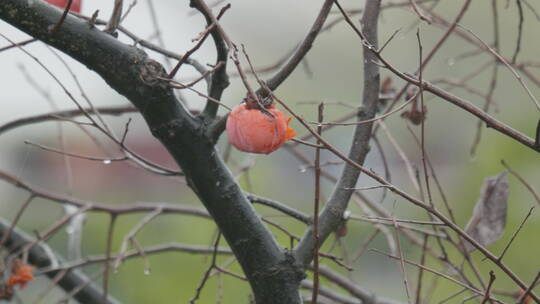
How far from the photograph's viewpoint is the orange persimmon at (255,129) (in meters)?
0.53

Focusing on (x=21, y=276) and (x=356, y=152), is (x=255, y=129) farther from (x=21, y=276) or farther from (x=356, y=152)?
(x=21, y=276)

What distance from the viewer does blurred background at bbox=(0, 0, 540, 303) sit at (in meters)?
1.43

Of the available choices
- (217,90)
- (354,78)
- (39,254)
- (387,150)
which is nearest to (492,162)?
(387,150)

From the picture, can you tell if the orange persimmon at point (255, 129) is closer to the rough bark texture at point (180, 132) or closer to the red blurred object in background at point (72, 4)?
the rough bark texture at point (180, 132)

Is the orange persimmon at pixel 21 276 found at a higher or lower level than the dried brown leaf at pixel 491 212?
lower

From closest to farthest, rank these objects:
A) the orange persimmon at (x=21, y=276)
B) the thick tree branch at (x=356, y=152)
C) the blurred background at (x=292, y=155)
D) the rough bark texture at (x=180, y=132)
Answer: the rough bark texture at (x=180, y=132)
the thick tree branch at (x=356, y=152)
the orange persimmon at (x=21, y=276)
the blurred background at (x=292, y=155)

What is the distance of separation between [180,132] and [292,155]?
5.55 feet

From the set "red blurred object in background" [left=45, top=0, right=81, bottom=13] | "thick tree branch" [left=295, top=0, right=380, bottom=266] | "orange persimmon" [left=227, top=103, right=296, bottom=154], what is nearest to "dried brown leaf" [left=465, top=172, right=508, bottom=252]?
"thick tree branch" [left=295, top=0, right=380, bottom=266]

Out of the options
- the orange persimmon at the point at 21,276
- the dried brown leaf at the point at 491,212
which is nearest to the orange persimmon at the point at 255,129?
the dried brown leaf at the point at 491,212

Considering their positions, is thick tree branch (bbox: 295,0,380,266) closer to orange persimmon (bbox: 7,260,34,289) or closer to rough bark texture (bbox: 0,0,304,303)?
rough bark texture (bbox: 0,0,304,303)

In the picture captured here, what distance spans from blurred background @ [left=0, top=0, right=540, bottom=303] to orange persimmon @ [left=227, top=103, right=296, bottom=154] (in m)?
0.26

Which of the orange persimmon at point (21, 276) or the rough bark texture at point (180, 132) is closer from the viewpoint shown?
the rough bark texture at point (180, 132)

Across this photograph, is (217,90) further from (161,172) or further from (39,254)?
(39,254)

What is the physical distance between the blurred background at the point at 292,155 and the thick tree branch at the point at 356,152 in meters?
0.23
